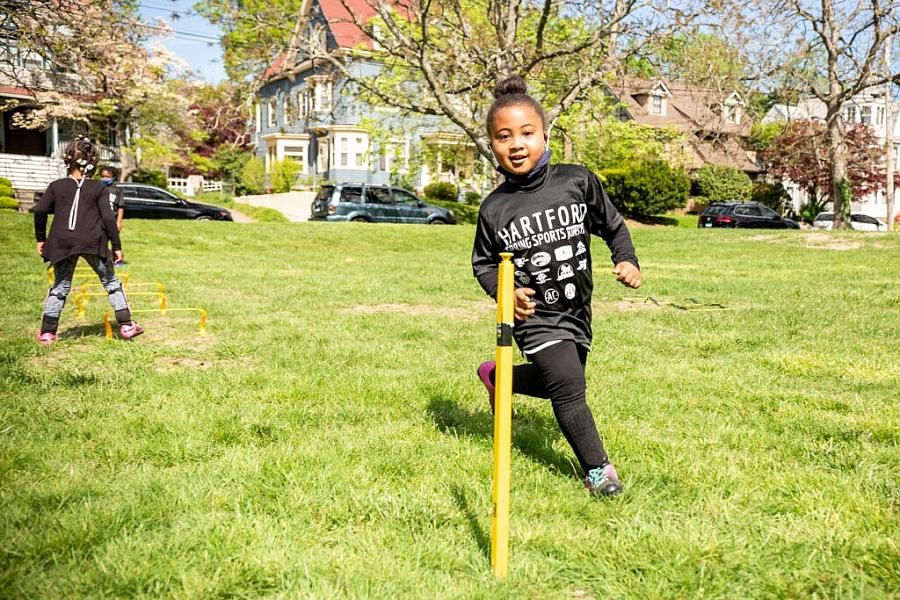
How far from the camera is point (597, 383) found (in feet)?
18.9

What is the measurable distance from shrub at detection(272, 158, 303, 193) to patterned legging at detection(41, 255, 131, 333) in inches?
1409

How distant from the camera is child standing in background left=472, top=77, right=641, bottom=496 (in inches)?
141

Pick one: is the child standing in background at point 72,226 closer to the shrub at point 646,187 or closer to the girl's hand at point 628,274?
the girl's hand at point 628,274

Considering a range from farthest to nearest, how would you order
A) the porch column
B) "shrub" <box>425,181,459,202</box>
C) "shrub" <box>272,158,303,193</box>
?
"shrub" <box>272,158,303,193</box> < "shrub" <box>425,181,459,202</box> < the porch column

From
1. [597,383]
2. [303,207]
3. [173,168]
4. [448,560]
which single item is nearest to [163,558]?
[448,560]

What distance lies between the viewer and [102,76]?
16812mm

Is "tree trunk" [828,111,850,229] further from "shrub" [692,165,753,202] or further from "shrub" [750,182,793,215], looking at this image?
"shrub" [750,182,793,215]

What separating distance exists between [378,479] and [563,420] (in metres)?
0.92

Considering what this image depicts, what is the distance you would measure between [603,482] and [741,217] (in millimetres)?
32301

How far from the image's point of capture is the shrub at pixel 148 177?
39188 mm

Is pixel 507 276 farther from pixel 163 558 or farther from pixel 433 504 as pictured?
pixel 163 558

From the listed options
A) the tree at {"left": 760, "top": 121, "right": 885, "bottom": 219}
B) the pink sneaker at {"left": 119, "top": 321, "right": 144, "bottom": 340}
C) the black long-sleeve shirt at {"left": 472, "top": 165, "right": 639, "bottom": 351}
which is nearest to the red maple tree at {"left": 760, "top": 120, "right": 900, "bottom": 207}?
the tree at {"left": 760, "top": 121, "right": 885, "bottom": 219}

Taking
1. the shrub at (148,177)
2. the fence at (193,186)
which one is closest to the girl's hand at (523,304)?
the shrub at (148,177)

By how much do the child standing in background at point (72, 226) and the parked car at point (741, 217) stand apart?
2987 centimetres
